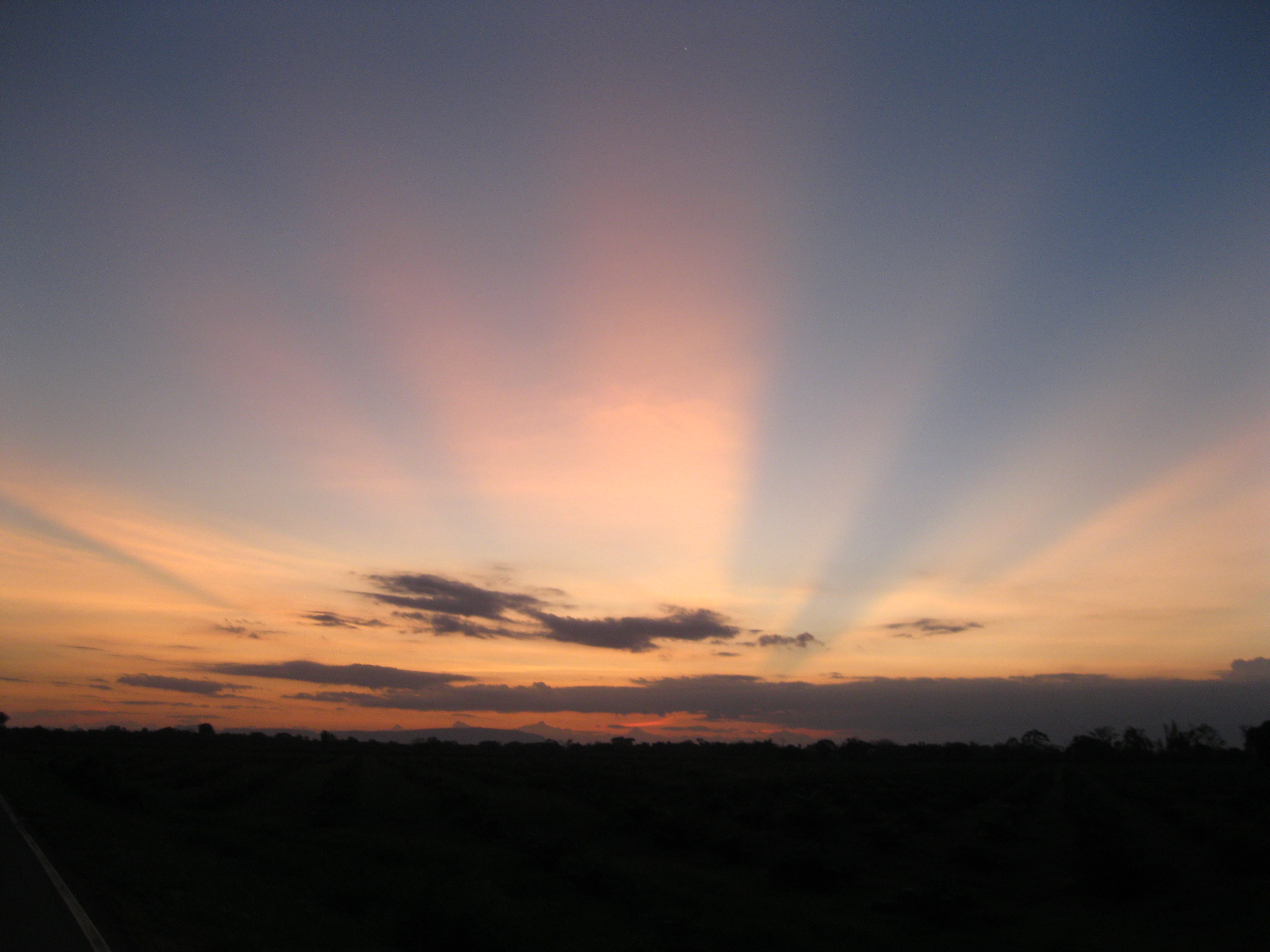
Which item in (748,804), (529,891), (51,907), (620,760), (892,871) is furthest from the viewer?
(620,760)

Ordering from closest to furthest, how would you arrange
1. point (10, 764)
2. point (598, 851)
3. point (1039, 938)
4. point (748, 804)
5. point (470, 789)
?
point (1039, 938) → point (598, 851) → point (748, 804) → point (470, 789) → point (10, 764)

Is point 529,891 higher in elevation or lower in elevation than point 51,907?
lower

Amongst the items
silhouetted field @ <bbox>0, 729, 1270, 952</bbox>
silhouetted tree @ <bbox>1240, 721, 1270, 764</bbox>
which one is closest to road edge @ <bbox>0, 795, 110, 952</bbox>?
silhouetted field @ <bbox>0, 729, 1270, 952</bbox>

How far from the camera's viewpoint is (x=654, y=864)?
97.7 ft

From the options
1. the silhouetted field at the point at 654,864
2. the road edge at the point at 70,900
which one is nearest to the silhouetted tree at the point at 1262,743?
the silhouetted field at the point at 654,864

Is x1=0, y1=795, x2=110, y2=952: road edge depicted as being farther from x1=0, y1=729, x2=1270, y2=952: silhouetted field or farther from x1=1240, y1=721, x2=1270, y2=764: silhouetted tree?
x1=1240, y1=721, x2=1270, y2=764: silhouetted tree

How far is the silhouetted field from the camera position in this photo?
1873 cm

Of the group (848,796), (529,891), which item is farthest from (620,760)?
(529,891)

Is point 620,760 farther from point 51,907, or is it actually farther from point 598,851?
point 51,907

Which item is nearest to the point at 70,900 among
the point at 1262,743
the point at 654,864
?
the point at 654,864

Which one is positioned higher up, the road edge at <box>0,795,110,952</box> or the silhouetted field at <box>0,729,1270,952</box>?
the road edge at <box>0,795,110,952</box>

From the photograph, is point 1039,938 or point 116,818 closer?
point 1039,938

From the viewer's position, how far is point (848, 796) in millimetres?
52406

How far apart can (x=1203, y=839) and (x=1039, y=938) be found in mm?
16436
